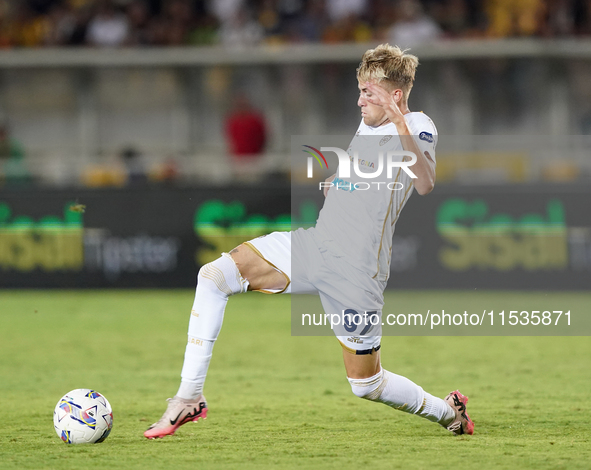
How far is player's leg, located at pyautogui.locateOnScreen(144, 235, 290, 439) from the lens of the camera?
5176 millimetres

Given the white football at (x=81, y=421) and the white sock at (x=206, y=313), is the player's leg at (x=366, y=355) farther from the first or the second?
the white football at (x=81, y=421)

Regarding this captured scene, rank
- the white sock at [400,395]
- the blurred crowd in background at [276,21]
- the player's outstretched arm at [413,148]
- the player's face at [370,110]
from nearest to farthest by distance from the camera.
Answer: the player's outstretched arm at [413,148] < the player's face at [370,110] < the white sock at [400,395] < the blurred crowd in background at [276,21]

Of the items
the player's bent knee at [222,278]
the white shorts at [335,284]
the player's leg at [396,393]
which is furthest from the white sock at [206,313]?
the player's leg at [396,393]

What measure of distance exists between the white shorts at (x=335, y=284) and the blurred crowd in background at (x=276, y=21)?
34.1ft

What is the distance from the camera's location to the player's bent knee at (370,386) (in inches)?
204

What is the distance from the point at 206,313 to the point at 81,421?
925 mm

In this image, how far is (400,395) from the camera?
17.3 feet

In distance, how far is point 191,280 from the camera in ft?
43.4

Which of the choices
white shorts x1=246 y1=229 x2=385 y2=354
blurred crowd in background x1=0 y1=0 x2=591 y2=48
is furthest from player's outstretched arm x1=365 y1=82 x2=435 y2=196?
blurred crowd in background x1=0 y1=0 x2=591 y2=48

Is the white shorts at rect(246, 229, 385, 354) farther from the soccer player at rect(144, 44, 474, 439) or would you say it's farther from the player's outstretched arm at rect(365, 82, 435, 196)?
the player's outstretched arm at rect(365, 82, 435, 196)

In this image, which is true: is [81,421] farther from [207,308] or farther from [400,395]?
[400,395]

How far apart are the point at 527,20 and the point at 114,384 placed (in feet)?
34.2

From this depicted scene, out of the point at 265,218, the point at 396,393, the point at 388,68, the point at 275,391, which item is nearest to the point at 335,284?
the point at 396,393

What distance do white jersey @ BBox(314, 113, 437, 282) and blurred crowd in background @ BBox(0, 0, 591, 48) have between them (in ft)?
33.6
